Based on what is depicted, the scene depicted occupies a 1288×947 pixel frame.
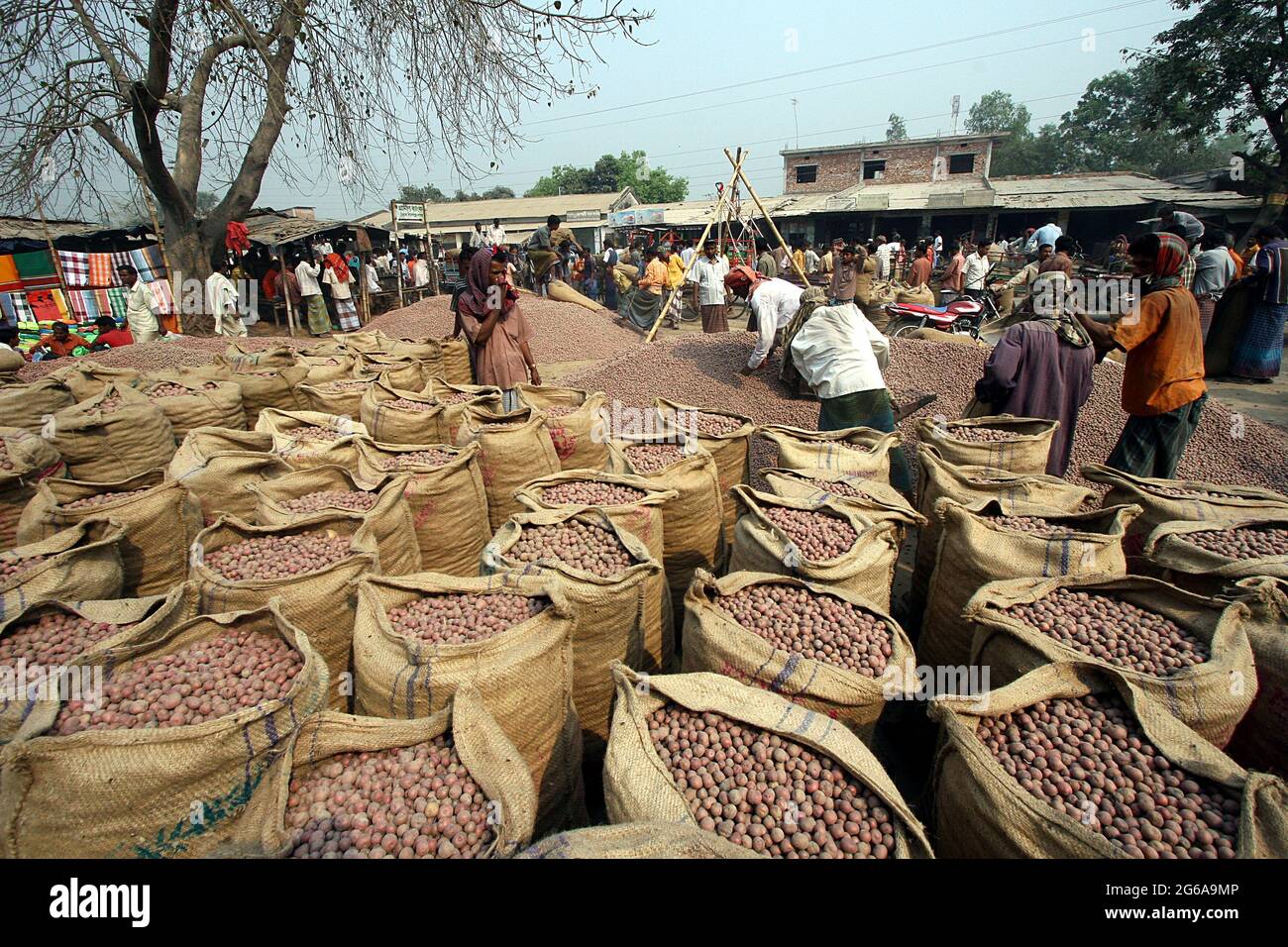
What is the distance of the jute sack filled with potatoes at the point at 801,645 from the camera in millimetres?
1893

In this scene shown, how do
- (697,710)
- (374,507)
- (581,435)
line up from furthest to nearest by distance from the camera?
1. (581,435)
2. (374,507)
3. (697,710)

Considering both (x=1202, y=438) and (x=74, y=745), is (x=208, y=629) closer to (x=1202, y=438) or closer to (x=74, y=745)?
(x=74, y=745)

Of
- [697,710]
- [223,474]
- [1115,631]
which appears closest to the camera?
[697,710]

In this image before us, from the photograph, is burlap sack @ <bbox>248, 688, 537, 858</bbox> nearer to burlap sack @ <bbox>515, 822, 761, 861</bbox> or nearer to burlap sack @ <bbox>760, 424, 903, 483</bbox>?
burlap sack @ <bbox>515, 822, 761, 861</bbox>

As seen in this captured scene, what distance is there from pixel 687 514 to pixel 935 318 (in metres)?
6.18

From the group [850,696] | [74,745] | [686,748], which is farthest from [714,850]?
[74,745]

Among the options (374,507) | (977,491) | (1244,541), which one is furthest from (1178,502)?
(374,507)

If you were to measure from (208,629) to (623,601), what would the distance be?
1.42 m

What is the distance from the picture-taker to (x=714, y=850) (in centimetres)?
128

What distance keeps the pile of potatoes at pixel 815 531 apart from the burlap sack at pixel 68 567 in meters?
2.83

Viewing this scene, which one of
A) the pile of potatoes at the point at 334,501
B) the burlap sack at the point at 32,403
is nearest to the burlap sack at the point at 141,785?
the pile of potatoes at the point at 334,501

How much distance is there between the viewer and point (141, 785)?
5.07 ft

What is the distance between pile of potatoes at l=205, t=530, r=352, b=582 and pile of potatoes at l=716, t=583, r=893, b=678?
1.63 metres

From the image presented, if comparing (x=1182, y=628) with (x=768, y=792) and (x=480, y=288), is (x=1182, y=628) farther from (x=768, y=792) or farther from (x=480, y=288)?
(x=480, y=288)
